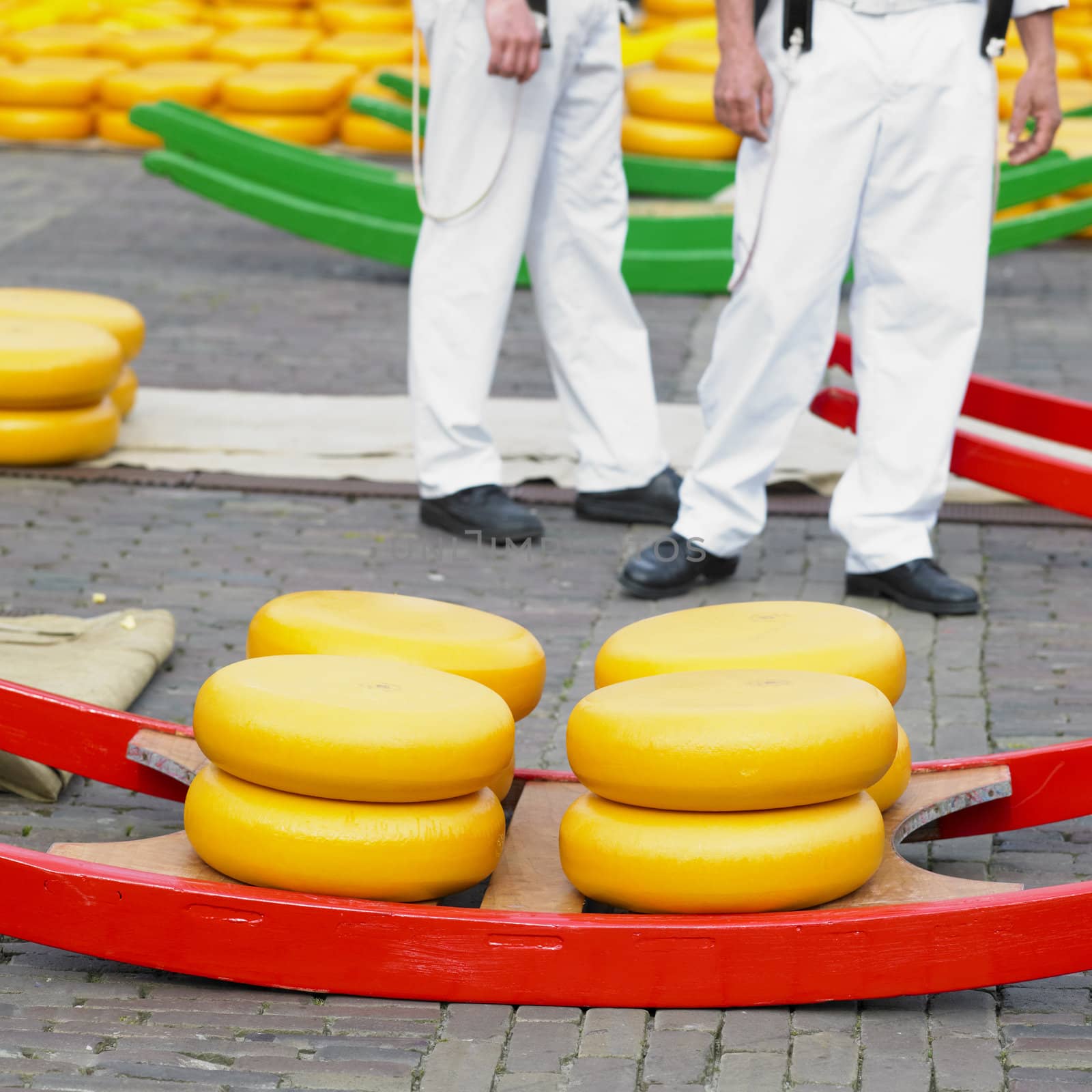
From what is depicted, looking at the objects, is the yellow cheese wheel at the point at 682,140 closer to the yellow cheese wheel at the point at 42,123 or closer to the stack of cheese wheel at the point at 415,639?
the yellow cheese wheel at the point at 42,123

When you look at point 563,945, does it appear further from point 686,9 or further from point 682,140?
point 686,9

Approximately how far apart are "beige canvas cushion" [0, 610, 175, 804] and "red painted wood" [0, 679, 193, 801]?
0.11m

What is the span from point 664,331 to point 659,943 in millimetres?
4639

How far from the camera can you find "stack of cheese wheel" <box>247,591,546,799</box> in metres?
2.54

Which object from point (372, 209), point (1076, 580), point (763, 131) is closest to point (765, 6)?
point (763, 131)

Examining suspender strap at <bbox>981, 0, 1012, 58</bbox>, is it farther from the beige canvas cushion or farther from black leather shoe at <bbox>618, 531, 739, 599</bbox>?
the beige canvas cushion

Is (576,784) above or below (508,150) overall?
below

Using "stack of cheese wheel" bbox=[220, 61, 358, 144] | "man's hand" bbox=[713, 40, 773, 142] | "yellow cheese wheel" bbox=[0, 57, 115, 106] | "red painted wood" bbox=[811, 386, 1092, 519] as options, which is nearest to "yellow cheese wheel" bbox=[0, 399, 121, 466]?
"man's hand" bbox=[713, 40, 773, 142]

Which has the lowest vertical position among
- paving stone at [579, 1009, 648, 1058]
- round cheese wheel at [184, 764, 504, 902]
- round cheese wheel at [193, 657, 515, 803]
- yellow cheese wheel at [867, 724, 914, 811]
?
paving stone at [579, 1009, 648, 1058]

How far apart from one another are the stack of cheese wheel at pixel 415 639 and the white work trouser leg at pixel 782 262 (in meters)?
1.21

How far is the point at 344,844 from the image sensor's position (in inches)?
87.0

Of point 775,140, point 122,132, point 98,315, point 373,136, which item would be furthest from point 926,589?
point 122,132

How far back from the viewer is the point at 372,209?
24.4ft

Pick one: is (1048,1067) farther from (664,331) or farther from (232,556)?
(664,331)
